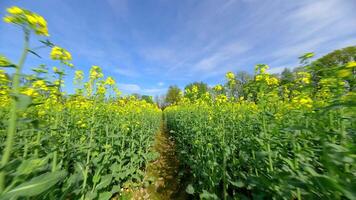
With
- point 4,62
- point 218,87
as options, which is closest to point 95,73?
point 4,62

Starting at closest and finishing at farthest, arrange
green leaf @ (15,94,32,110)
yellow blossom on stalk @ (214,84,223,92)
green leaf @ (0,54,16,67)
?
green leaf @ (15,94,32,110) < green leaf @ (0,54,16,67) < yellow blossom on stalk @ (214,84,223,92)

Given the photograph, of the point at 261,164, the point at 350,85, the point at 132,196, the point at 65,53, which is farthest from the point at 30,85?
the point at 132,196

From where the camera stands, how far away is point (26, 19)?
1.37 meters

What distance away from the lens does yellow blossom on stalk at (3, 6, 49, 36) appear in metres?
1.34

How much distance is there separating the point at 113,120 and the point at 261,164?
140 inches

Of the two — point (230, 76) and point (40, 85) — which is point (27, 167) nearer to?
point (40, 85)

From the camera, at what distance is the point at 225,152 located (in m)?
3.08

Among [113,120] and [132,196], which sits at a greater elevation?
[113,120]

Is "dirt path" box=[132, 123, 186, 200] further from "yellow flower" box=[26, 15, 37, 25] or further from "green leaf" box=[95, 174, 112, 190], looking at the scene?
"yellow flower" box=[26, 15, 37, 25]

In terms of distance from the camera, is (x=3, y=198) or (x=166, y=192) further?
(x=166, y=192)

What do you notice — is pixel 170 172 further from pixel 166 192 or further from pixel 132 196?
pixel 132 196

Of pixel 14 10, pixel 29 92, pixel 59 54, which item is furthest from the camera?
pixel 59 54

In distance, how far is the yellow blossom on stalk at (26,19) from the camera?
134cm

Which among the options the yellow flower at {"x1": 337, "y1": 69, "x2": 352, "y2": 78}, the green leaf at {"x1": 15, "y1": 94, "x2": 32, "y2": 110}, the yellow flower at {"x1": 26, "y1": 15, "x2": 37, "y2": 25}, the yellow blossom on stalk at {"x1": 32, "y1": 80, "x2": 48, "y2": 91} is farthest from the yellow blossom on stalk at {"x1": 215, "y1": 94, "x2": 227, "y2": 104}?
the green leaf at {"x1": 15, "y1": 94, "x2": 32, "y2": 110}
